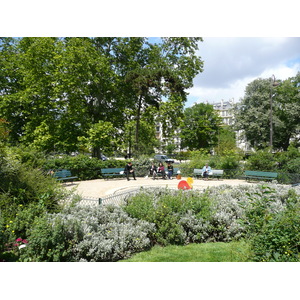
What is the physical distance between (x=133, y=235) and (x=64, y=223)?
4.64 feet

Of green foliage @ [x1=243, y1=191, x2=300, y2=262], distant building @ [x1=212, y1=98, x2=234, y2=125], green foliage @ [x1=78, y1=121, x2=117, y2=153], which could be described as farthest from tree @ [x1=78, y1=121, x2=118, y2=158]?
distant building @ [x1=212, y1=98, x2=234, y2=125]

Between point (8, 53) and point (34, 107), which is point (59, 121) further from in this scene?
point (8, 53)

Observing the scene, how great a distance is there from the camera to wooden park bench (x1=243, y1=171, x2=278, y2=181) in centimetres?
1493

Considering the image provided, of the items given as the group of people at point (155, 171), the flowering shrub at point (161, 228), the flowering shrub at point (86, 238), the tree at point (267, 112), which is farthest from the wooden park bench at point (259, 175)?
the tree at point (267, 112)

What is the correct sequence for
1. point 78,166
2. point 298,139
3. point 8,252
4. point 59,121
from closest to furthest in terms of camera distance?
1. point 8,252
2. point 78,166
3. point 59,121
4. point 298,139

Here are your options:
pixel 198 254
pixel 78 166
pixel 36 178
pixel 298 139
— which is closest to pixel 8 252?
pixel 36 178

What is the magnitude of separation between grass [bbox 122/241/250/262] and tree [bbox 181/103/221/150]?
139ft

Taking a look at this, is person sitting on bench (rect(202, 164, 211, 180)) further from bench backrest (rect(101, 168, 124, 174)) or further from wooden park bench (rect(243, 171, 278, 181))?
bench backrest (rect(101, 168, 124, 174))

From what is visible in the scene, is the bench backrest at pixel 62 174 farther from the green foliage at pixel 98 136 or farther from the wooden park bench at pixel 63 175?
the green foliage at pixel 98 136

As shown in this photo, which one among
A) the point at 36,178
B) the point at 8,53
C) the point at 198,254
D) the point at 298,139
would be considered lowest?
the point at 198,254

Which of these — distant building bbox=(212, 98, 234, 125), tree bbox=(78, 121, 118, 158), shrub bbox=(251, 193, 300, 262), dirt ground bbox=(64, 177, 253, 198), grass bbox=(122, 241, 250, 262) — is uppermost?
distant building bbox=(212, 98, 234, 125)

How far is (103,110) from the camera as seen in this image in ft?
72.3

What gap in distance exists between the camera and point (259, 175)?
15.5 m

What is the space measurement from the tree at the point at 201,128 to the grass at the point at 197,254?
42504mm
